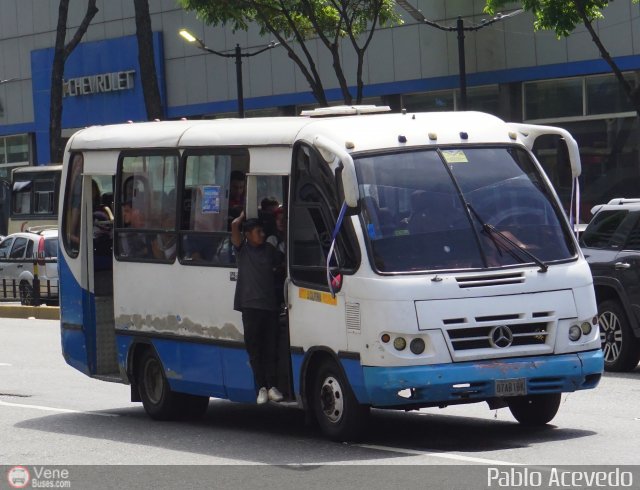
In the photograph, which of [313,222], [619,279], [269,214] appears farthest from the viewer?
[619,279]

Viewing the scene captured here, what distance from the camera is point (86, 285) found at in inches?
558

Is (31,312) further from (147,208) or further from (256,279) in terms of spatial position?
(256,279)

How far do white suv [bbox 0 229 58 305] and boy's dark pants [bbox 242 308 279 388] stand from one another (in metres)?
19.5

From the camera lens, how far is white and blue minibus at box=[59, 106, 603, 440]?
10.4 metres

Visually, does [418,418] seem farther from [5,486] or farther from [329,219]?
[5,486]

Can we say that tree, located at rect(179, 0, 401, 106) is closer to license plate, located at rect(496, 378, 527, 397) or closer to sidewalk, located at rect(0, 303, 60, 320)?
sidewalk, located at rect(0, 303, 60, 320)

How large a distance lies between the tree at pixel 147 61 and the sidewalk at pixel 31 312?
5.77 meters

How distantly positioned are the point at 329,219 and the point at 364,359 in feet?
3.79

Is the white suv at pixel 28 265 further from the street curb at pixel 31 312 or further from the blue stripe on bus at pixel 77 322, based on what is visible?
the blue stripe on bus at pixel 77 322

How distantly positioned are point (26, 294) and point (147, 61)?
19.6 ft

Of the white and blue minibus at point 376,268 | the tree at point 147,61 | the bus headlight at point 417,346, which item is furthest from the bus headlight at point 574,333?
the tree at point 147,61

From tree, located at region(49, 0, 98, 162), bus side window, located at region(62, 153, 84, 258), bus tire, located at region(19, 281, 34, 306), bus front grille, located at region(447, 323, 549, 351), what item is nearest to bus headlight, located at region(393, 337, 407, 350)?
bus front grille, located at region(447, 323, 549, 351)

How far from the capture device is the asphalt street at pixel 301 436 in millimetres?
10188

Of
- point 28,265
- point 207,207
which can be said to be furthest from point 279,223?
point 28,265
